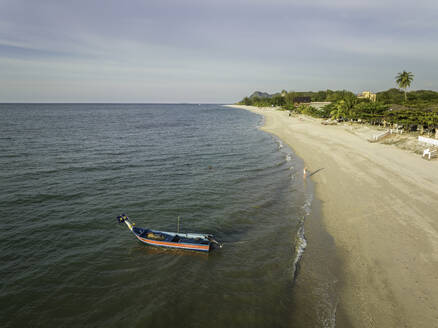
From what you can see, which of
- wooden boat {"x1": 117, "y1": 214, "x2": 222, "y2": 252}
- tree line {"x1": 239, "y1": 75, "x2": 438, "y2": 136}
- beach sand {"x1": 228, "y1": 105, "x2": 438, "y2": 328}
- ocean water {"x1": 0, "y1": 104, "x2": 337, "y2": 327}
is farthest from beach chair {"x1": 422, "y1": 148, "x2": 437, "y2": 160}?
wooden boat {"x1": 117, "y1": 214, "x2": 222, "y2": 252}

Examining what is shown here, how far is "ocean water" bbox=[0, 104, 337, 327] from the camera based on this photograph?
11.3m

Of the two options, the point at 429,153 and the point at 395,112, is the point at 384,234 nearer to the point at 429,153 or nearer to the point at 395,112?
the point at 429,153

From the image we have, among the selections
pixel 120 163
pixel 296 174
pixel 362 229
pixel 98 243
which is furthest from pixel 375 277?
pixel 120 163

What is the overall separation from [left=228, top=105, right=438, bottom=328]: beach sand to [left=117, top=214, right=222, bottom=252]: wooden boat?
7896 mm

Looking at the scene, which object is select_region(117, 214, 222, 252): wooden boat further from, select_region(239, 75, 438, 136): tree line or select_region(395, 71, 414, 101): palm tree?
select_region(395, 71, 414, 101): palm tree

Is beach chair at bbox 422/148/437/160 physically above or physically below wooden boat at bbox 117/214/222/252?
above

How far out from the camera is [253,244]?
53.9ft

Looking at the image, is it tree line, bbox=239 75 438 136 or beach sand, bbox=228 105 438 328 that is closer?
beach sand, bbox=228 105 438 328

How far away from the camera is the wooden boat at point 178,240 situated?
15281 mm

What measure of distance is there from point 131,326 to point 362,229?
16.2m

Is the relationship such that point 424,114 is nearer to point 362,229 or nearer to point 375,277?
point 362,229

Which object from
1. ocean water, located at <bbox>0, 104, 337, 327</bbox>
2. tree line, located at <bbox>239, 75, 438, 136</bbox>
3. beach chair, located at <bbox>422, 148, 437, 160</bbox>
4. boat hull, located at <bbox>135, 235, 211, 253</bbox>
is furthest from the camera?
tree line, located at <bbox>239, 75, 438, 136</bbox>

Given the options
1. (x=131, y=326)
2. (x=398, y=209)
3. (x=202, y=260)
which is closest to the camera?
(x=131, y=326)

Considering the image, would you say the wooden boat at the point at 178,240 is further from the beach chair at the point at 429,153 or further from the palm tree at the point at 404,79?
the palm tree at the point at 404,79
